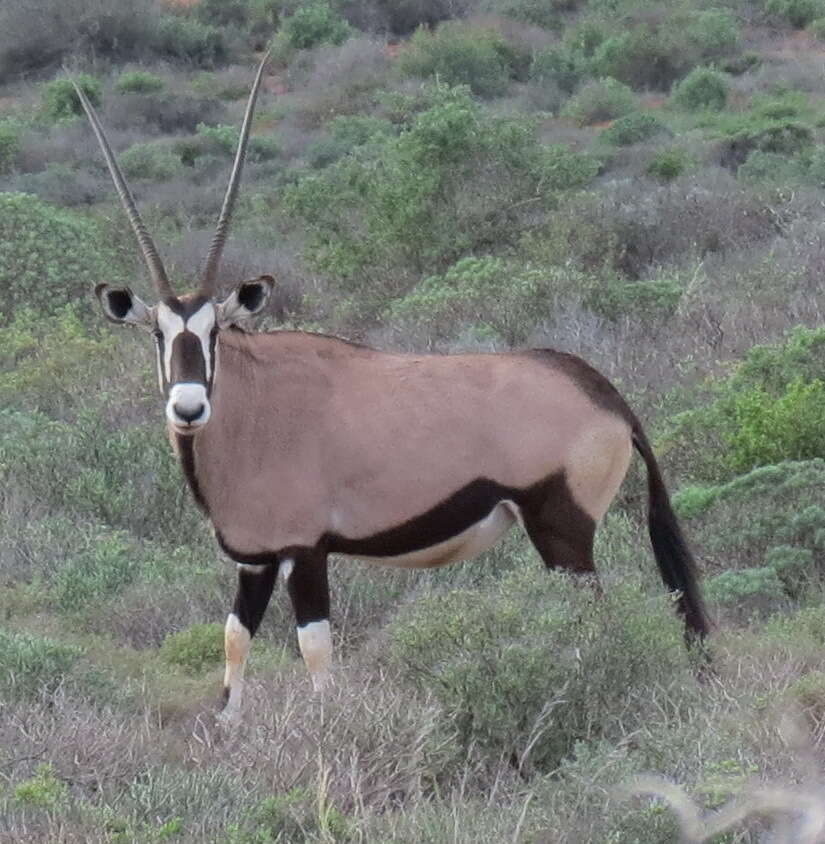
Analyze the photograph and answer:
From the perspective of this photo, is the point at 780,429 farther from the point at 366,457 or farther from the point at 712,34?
the point at 712,34

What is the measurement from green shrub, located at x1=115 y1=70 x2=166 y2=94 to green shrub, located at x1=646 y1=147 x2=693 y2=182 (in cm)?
1672

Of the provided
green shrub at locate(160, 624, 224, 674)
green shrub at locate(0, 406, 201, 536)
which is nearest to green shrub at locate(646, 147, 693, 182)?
green shrub at locate(0, 406, 201, 536)

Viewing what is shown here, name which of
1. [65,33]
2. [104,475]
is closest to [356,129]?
[65,33]

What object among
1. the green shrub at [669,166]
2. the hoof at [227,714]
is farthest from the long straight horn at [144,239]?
the green shrub at [669,166]

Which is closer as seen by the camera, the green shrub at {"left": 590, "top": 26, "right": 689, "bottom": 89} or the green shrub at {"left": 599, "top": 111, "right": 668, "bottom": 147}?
the green shrub at {"left": 599, "top": 111, "right": 668, "bottom": 147}

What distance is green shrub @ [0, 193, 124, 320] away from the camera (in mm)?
15102

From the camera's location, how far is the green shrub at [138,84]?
37.3 m

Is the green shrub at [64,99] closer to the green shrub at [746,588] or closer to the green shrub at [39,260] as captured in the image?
the green shrub at [39,260]

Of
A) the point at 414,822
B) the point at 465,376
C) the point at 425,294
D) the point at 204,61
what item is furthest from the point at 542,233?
the point at 204,61

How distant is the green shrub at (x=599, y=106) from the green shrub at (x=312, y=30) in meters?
10.4

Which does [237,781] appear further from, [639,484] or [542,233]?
[542,233]

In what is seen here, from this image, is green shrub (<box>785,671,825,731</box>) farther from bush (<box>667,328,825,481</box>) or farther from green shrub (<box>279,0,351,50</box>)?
green shrub (<box>279,0,351,50</box>)

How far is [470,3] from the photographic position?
45.2 metres

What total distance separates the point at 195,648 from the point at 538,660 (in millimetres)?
2190
